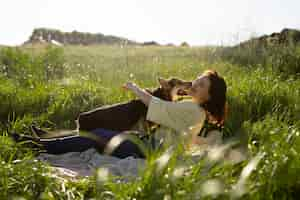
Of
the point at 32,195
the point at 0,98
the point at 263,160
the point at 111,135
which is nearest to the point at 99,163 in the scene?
the point at 111,135

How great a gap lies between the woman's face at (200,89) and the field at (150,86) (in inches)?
20.1

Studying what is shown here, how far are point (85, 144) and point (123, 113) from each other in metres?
0.55

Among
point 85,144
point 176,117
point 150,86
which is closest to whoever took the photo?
point 176,117

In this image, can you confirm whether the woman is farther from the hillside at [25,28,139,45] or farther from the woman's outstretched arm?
the hillside at [25,28,139,45]

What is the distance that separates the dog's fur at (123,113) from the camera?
246 inches

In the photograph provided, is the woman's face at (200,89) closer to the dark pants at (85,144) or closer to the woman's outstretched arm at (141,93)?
the woman's outstretched arm at (141,93)

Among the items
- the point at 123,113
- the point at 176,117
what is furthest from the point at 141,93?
the point at 176,117

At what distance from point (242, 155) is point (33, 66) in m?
6.79

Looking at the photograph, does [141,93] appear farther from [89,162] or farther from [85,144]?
[89,162]

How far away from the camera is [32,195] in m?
3.70

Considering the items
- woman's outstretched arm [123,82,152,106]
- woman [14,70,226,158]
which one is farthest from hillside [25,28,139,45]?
woman [14,70,226,158]

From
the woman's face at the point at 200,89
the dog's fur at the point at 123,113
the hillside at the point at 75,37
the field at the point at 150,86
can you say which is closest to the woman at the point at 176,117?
the woman's face at the point at 200,89

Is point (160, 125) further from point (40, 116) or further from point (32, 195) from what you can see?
point (32, 195)

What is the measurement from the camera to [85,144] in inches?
236
